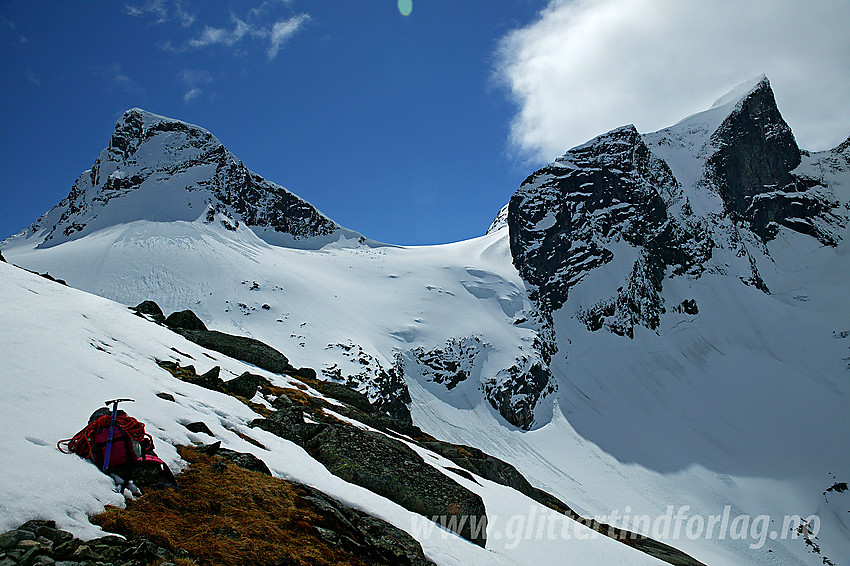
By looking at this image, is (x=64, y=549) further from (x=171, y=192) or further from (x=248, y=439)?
(x=171, y=192)

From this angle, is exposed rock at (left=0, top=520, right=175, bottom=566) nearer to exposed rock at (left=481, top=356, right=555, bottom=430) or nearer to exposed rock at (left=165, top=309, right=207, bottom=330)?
exposed rock at (left=165, top=309, right=207, bottom=330)

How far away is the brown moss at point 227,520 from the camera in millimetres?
7027

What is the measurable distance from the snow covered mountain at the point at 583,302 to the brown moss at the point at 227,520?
4455 centimetres

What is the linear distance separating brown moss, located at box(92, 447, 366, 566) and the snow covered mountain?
1754 inches

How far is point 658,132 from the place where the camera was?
155m

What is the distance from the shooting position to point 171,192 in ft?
308

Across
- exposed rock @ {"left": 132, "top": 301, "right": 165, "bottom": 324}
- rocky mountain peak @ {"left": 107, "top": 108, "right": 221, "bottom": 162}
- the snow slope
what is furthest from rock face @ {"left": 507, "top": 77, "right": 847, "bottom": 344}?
the snow slope

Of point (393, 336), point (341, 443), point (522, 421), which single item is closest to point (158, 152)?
point (393, 336)

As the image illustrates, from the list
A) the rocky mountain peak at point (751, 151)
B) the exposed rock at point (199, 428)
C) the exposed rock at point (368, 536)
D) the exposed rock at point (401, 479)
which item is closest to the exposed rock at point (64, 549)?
the exposed rock at point (368, 536)

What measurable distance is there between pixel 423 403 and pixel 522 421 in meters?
15.9

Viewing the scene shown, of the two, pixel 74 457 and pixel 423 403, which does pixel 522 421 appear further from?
pixel 74 457

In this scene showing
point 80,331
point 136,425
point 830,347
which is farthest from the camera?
point 830,347

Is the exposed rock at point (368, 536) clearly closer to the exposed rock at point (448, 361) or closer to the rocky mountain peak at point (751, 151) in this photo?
the exposed rock at point (448, 361)

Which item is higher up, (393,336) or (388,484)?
(393,336)
